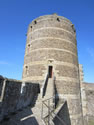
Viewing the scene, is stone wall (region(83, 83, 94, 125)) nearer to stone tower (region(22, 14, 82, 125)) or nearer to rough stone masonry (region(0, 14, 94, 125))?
rough stone masonry (region(0, 14, 94, 125))

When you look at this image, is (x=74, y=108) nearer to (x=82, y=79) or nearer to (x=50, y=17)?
(x=82, y=79)

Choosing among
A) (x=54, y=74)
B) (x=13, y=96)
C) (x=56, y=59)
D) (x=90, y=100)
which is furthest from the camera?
(x=90, y=100)

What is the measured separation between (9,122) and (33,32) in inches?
465

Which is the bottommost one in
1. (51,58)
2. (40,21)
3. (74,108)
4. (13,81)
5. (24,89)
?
(74,108)

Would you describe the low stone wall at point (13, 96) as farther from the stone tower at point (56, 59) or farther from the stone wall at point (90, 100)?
the stone wall at point (90, 100)

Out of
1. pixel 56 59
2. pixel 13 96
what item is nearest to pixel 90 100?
pixel 56 59

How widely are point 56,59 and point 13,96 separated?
685 centimetres

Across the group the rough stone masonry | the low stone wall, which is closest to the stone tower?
the rough stone masonry

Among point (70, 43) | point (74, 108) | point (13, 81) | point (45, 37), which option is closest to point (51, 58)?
point (45, 37)

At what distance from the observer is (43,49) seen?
1166cm

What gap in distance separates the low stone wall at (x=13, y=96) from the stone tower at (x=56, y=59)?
8.39 feet

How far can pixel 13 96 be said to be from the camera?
20.8 ft

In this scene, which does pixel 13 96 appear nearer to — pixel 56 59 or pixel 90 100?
pixel 56 59

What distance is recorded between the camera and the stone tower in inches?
416
